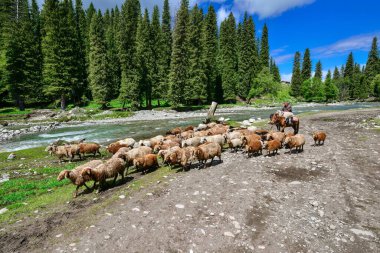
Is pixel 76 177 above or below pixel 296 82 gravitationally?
below

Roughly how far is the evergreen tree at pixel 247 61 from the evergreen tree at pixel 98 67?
4005cm

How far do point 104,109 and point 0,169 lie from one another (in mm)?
41254

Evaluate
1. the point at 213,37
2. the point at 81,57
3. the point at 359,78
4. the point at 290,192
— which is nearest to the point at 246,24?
the point at 213,37

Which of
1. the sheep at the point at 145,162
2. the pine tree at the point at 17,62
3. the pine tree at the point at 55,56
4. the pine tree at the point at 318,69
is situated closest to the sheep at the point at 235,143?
the sheep at the point at 145,162

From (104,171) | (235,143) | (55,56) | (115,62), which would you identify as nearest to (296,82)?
(115,62)

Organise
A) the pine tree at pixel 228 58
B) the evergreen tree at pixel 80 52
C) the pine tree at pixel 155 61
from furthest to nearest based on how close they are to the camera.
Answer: the pine tree at pixel 228 58 → the evergreen tree at pixel 80 52 → the pine tree at pixel 155 61

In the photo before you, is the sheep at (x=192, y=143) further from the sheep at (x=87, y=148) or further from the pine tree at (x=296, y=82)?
the pine tree at (x=296, y=82)

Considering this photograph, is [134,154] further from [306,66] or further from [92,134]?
[306,66]

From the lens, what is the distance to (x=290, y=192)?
341 inches

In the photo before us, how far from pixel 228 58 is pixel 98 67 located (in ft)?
130

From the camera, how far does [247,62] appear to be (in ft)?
259

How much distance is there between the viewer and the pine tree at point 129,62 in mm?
53594

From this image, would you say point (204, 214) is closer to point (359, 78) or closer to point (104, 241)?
point (104, 241)

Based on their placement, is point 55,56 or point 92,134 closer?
point 92,134
